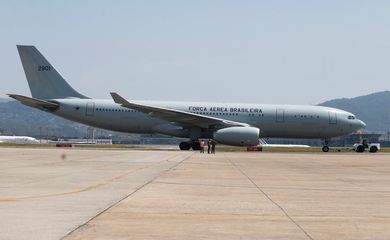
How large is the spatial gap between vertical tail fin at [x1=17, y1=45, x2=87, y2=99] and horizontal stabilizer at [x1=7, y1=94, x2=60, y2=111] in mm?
1559

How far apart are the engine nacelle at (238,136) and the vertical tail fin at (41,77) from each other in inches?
531

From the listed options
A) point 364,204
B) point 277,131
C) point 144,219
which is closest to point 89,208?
point 144,219

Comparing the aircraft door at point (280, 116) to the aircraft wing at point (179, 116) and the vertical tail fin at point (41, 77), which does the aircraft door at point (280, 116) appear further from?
the vertical tail fin at point (41, 77)

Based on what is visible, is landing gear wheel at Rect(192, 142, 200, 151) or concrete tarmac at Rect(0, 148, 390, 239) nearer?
concrete tarmac at Rect(0, 148, 390, 239)

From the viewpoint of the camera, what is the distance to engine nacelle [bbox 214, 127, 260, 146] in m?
42.4

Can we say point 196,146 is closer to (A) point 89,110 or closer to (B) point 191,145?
(B) point 191,145

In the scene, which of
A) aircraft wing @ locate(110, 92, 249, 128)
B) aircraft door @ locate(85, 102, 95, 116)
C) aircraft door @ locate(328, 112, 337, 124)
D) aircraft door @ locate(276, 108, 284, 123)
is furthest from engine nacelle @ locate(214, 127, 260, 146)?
aircraft door @ locate(85, 102, 95, 116)

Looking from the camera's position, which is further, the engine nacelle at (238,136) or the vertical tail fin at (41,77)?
the vertical tail fin at (41,77)

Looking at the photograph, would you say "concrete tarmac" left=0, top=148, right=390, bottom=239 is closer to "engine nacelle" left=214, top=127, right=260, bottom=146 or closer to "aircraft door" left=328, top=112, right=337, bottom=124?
"engine nacelle" left=214, top=127, right=260, bottom=146

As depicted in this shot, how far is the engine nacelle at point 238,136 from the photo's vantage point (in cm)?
4241

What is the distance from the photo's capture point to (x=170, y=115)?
43812 millimetres

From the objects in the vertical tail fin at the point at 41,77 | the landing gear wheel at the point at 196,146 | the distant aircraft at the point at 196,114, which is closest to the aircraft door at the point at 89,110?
the distant aircraft at the point at 196,114

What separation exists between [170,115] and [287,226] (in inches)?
1415

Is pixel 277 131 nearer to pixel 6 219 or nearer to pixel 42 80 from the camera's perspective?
pixel 42 80
